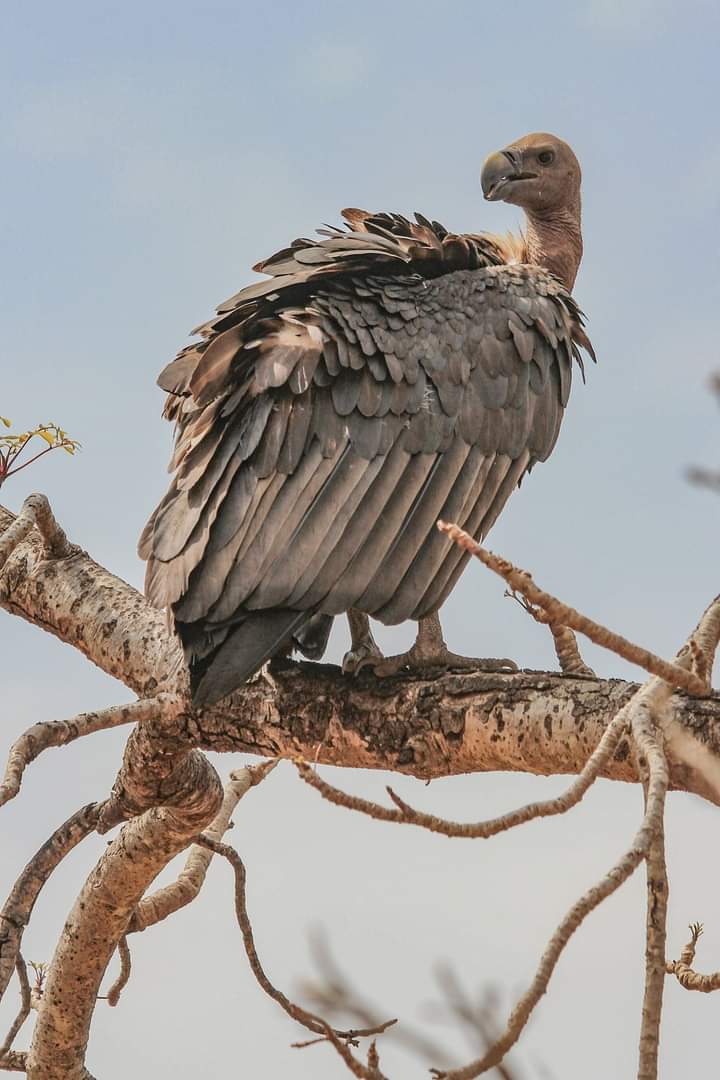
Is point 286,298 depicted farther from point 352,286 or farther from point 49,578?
point 49,578

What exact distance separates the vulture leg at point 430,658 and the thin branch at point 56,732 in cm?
89

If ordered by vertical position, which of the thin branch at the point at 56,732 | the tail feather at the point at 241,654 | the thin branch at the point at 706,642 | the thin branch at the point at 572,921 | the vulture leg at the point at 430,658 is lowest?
the thin branch at the point at 572,921

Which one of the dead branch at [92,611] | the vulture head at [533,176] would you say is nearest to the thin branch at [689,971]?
the dead branch at [92,611]

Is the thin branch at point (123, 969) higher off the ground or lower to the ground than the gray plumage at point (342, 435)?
lower

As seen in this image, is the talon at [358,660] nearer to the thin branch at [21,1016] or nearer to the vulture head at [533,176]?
the thin branch at [21,1016]

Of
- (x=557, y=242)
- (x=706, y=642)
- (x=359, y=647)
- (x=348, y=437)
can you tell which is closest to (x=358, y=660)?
(x=359, y=647)

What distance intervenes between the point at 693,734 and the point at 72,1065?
3.01 m

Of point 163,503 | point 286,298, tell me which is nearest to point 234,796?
point 163,503

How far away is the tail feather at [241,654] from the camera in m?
3.97

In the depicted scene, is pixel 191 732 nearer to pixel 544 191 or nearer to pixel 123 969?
pixel 123 969

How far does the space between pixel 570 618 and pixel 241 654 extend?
1667 millimetres

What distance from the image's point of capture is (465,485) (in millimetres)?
4586

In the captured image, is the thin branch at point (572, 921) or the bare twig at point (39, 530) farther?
the bare twig at point (39, 530)

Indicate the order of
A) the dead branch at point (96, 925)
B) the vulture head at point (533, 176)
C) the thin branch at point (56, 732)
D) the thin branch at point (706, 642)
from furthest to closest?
the vulture head at point (533, 176), the dead branch at point (96, 925), the thin branch at point (56, 732), the thin branch at point (706, 642)
